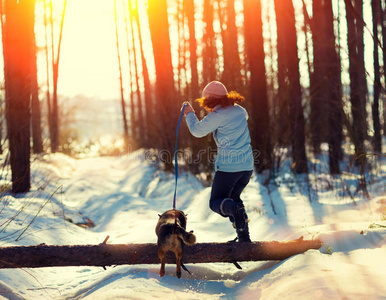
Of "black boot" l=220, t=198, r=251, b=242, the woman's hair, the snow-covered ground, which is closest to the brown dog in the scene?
the snow-covered ground

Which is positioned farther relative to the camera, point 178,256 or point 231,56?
point 231,56

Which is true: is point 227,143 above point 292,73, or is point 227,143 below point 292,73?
below

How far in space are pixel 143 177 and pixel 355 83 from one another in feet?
25.4

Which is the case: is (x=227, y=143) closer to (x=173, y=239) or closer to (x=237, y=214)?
(x=237, y=214)

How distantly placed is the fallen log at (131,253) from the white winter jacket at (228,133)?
0.81m

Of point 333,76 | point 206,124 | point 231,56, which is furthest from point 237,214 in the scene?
point 231,56

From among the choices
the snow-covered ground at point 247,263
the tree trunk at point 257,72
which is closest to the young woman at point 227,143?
the snow-covered ground at point 247,263

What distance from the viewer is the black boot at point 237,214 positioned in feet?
12.0

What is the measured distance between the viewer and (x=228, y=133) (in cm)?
377

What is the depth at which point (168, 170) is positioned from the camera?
11992 mm

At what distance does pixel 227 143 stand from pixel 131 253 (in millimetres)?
1420

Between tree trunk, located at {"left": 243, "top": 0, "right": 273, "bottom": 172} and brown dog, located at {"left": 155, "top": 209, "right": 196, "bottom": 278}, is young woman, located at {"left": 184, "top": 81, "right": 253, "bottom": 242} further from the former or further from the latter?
tree trunk, located at {"left": 243, "top": 0, "right": 273, "bottom": 172}

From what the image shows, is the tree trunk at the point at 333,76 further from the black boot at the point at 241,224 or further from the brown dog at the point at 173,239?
the brown dog at the point at 173,239

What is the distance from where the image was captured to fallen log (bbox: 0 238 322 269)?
3.21 metres
